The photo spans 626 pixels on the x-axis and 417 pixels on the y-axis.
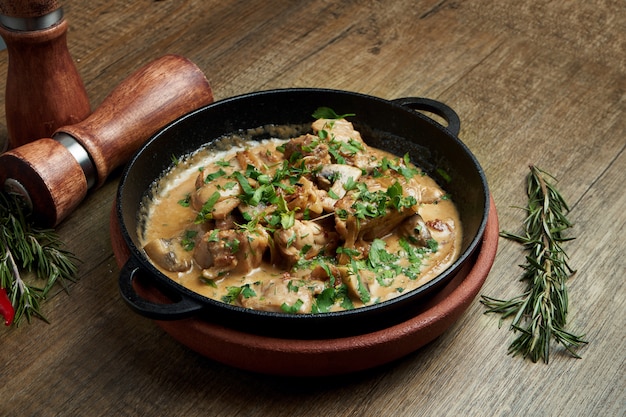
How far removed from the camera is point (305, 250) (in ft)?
9.40

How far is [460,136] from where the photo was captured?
154 inches

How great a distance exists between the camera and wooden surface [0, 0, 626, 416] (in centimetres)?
273

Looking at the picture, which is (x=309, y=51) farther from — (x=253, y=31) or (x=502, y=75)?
(x=502, y=75)

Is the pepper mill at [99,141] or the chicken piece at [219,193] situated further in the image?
the pepper mill at [99,141]

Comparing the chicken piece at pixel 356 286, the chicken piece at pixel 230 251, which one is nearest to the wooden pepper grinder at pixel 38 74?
the chicken piece at pixel 230 251

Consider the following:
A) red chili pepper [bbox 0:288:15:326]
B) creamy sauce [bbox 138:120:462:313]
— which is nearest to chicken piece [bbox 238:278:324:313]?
creamy sauce [bbox 138:120:462:313]

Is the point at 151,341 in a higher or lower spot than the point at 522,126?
higher

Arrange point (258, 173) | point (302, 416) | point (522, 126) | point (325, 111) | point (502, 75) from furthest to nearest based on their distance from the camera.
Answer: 1. point (502, 75)
2. point (522, 126)
3. point (325, 111)
4. point (258, 173)
5. point (302, 416)

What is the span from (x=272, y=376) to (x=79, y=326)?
29.0 inches

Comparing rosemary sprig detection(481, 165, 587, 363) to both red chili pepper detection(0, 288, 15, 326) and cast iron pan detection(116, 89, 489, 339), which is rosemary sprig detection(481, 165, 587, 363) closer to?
cast iron pan detection(116, 89, 489, 339)

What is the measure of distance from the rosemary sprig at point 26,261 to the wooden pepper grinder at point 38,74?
1.39ft

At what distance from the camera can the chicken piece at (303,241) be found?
2834 mm

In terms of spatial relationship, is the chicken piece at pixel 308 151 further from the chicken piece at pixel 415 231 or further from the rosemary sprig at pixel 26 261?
the rosemary sprig at pixel 26 261


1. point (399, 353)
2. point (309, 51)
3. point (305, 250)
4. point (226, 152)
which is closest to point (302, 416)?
point (399, 353)
